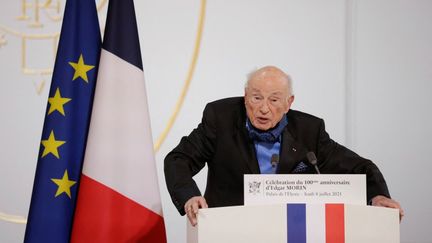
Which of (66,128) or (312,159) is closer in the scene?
(312,159)

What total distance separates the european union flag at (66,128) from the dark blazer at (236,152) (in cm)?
46

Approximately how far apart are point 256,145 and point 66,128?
91 cm

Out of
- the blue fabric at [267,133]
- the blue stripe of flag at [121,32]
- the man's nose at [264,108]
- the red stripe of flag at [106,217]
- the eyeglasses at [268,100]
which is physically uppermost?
the blue stripe of flag at [121,32]

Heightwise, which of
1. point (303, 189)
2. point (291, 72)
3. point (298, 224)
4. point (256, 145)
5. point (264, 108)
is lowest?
point (298, 224)

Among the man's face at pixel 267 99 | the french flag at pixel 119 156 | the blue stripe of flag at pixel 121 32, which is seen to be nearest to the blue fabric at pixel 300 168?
the man's face at pixel 267 99

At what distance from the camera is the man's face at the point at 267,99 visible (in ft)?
7.80

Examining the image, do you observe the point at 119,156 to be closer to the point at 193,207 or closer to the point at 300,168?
the point at 193,207

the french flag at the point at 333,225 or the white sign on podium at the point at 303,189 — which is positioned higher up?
the white sign on podium at the point at 303,189

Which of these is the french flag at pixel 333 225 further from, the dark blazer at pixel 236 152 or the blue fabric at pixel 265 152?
the blue fabric at pixel 265 152

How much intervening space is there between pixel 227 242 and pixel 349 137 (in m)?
2.17

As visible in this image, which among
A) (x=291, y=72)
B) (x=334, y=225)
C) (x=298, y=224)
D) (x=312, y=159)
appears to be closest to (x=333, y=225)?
(x=334, y=225)

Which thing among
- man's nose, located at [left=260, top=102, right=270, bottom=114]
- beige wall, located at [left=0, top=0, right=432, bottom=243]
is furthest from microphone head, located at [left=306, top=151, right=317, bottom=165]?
beige wall, located at [left=0, top=0, right=432, bottom=243]

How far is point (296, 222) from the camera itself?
179 centimetres

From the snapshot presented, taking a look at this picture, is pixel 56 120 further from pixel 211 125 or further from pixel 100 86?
pixel 211 125
